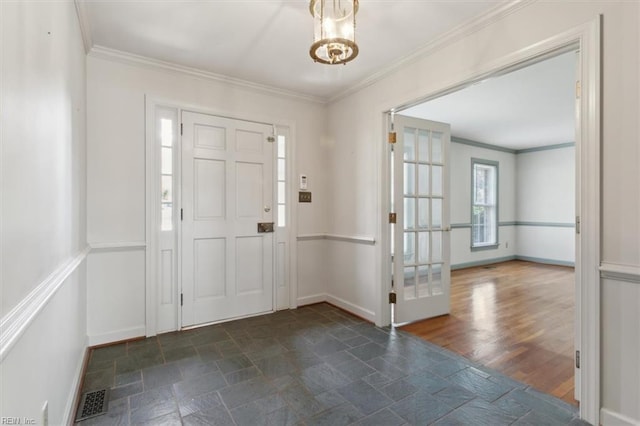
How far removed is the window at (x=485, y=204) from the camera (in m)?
6.76

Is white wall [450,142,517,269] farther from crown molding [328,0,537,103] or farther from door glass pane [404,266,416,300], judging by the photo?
crown molding [328,0,537,103]

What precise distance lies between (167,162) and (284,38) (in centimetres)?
159

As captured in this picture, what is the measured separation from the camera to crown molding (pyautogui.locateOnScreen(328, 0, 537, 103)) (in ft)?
6.86

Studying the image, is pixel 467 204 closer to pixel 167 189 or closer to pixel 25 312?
pixel 167 189

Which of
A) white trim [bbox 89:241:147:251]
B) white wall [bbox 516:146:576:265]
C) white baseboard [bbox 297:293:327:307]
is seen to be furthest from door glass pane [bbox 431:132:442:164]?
white wall [bbox 516:146:576:265]

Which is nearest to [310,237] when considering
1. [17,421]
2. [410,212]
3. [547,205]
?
[410,212]

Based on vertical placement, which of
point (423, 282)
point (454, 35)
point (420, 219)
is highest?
point (454, 35)

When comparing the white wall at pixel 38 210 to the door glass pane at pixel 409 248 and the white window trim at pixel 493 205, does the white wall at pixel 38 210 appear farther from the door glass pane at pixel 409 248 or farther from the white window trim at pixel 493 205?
the white window trim at pixel 493 205

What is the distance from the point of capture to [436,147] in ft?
11.3

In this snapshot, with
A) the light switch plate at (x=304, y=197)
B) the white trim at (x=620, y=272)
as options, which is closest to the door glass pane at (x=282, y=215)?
the light switch plate at (x=304, y=197)

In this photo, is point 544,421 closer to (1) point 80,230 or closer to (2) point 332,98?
(1) point 80,230

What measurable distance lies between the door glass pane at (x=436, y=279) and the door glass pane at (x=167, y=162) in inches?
115

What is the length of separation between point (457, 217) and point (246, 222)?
455cm

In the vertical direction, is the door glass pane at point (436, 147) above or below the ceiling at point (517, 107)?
below
